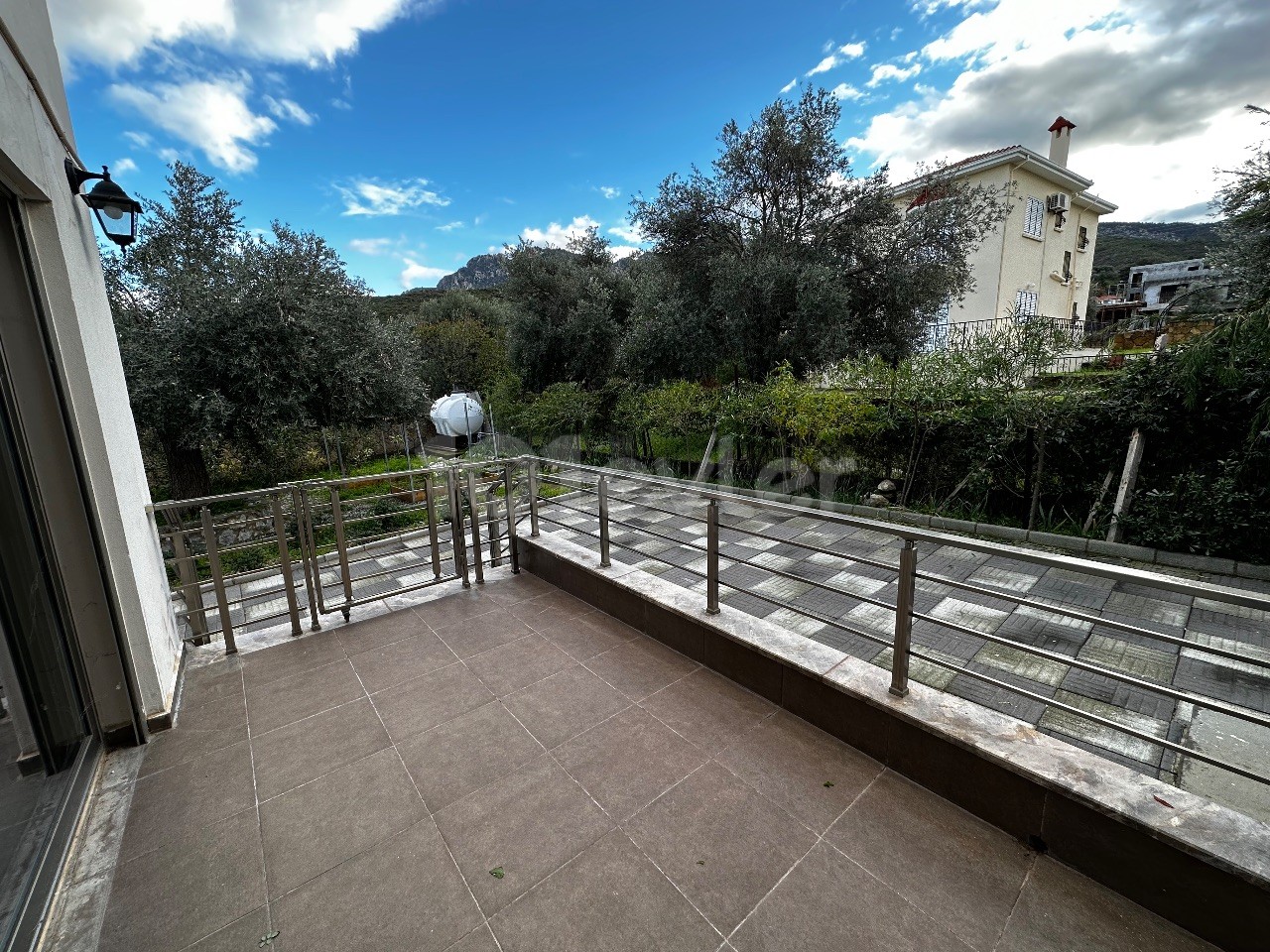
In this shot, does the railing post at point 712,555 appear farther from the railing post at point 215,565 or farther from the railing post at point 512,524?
the railing post at point 215,565

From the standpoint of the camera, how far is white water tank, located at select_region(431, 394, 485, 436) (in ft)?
50.8

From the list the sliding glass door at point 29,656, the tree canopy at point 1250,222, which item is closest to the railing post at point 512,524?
the sliding glass door at point 29,656

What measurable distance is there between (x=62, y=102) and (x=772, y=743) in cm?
463

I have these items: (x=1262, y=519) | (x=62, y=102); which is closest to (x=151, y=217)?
(x=62, y=102)

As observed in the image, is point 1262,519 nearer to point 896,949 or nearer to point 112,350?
point 896,949

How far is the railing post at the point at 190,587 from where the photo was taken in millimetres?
3168

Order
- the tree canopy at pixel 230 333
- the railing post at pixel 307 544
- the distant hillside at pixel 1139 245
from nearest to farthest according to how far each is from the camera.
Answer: the railing post at pixel 307 544
the tree canopy at pixel 230 333
the distant hillside at pixel 1139 245

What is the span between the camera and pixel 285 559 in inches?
137

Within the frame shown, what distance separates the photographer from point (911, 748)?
207 centimetres

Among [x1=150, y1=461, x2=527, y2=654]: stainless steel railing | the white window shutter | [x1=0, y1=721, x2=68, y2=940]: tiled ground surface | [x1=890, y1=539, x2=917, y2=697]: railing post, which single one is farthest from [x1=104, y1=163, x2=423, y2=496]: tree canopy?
the white window shutter

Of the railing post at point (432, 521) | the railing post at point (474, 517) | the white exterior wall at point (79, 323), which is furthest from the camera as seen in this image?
the railing post at point (474, 517)

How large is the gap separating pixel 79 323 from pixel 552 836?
2866 millimetres

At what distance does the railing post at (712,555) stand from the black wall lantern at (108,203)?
3.32 metres

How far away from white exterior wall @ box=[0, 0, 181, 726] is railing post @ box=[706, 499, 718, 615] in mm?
2761
